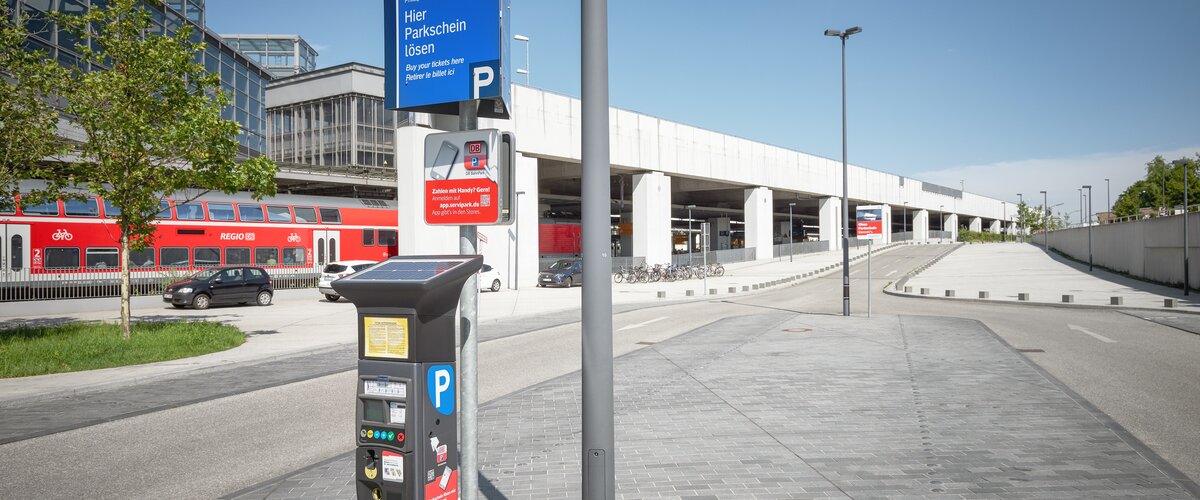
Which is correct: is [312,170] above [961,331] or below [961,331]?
above

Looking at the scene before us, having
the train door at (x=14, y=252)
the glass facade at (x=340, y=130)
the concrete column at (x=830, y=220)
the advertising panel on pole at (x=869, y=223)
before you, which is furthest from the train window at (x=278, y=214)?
the concrete column at (x=830, y=220)

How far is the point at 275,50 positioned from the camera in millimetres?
84312

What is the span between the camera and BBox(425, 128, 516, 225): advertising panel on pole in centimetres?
350

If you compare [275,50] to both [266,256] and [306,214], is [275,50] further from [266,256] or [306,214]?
[266,256]

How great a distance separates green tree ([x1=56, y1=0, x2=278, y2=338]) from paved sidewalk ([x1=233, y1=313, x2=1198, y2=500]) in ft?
32.1

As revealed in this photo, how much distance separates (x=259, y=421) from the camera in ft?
25.5

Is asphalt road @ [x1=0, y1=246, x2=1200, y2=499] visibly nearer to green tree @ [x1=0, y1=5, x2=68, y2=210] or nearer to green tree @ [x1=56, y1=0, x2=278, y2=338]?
green tree @ [x1=56, y1=0, x2=278, y2=338]

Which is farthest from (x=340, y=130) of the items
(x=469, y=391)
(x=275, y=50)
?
(x=469, y=391)

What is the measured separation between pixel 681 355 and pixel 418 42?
8.86 metres

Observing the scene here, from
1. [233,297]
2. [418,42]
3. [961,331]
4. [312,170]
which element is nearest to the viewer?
[418,42]

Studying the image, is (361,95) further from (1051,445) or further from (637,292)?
→ (1051,445)

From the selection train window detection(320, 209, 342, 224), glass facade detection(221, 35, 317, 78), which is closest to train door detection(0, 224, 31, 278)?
train window detection(320, 209, 342, 224)

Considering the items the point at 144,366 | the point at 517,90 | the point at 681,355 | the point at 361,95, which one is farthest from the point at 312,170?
the point at 681,355

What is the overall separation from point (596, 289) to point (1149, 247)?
39.7 m
